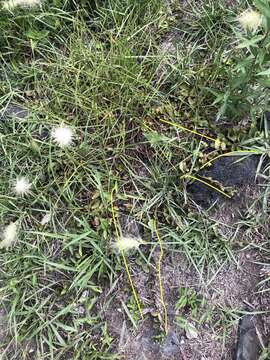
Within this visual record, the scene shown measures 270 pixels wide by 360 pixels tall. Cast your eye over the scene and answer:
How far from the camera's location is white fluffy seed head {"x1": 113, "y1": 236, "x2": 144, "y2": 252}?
2295 mm

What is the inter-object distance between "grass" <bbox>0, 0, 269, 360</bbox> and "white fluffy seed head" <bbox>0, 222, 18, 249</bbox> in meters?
0.05

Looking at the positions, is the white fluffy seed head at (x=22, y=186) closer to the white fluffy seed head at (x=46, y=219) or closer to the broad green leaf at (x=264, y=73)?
the white fluffy seed head at (x=46, y=219)

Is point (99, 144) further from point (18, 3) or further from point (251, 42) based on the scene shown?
point (251, 42)

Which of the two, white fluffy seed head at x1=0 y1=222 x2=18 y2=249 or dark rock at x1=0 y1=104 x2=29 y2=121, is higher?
dark rock at x1=0 y1=104 x2=29 y2=121

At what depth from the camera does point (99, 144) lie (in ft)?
8.45

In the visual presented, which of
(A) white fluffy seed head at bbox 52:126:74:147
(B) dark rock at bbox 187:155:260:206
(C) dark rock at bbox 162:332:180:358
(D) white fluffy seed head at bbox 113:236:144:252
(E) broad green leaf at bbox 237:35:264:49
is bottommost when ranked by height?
(C) dark rock at bbox 162:332:180:358

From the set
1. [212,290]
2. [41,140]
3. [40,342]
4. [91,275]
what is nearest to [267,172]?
[212,290]

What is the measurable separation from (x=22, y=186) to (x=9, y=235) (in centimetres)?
25

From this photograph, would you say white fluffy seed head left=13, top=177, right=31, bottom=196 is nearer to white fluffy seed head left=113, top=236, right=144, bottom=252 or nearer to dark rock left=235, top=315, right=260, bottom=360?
white fluffy seed head left=113, top=236, right=144, bottom=252

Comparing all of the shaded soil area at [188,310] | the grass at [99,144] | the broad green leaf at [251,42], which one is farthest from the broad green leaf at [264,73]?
the shaded soil area at [188,310]

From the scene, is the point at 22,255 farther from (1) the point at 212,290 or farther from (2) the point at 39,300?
(1) the point at 212,290

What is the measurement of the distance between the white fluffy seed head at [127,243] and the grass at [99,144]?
46 millimetres

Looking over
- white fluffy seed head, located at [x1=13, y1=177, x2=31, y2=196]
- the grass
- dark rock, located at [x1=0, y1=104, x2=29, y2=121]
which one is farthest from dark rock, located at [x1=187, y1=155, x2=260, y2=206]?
dark rock, located at [x1=0, y1=104, x2=29, y2=121]

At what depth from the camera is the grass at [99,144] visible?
2361 millimetres
